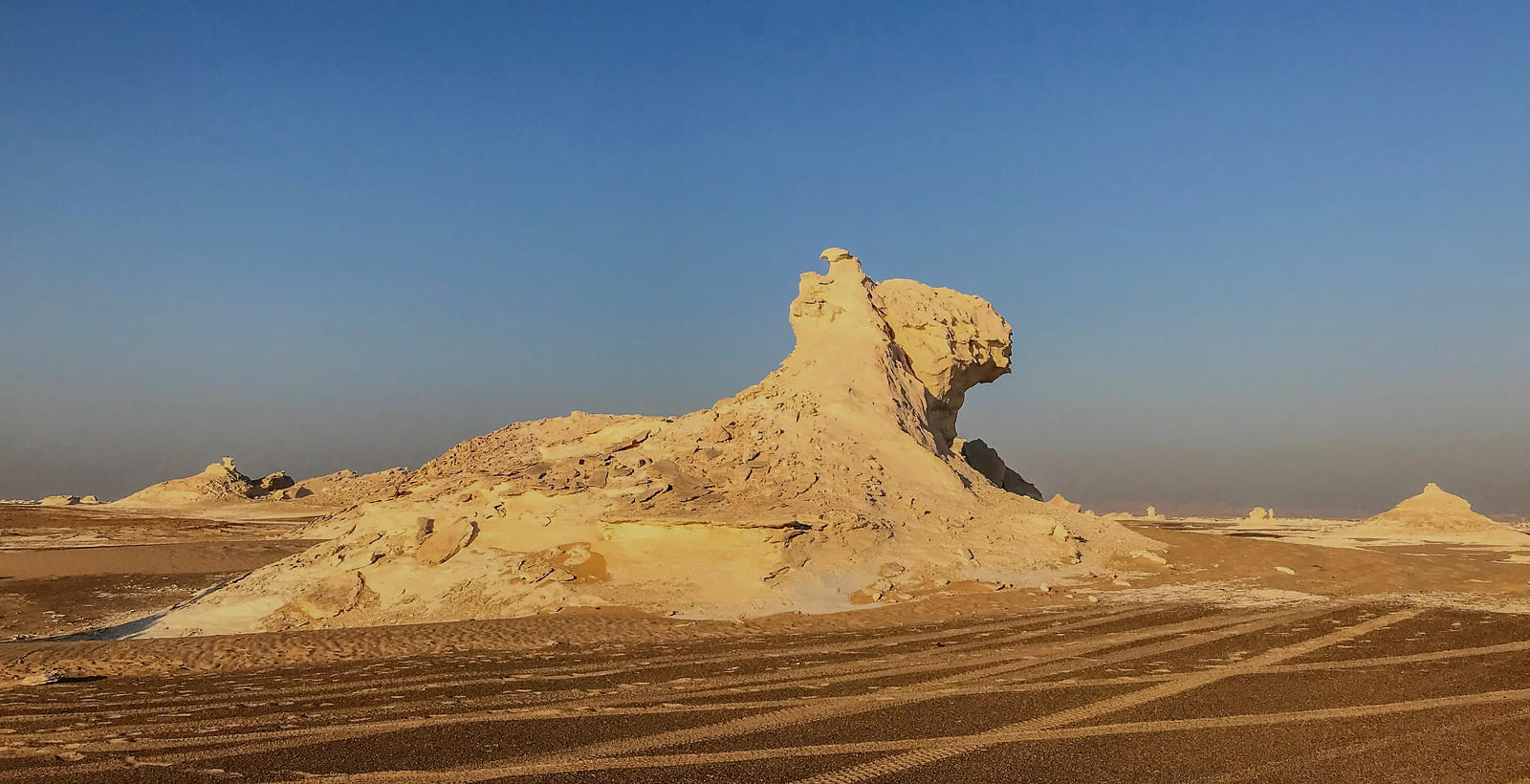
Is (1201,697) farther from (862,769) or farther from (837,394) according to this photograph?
(837,394)

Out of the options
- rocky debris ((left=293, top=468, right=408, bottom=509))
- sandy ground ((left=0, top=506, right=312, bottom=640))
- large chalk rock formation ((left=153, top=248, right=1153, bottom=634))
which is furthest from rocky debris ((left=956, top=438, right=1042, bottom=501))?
rocky debris ((left=293, top=468, right=408, bottom=509))

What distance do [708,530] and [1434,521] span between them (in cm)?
4633

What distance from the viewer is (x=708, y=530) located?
19.7 m

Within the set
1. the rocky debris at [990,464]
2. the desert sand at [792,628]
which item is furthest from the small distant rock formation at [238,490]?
the rocky debris at [990,464]

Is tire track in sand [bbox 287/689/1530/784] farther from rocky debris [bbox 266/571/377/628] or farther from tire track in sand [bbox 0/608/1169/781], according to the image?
rocky debris [bbox 266/571/377/628]

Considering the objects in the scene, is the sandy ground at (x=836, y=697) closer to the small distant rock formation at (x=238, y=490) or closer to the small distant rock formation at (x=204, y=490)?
the small distant rock formation at (x=238, y=490)

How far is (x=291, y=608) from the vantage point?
19203 millimetres

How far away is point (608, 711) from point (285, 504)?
2414 inches

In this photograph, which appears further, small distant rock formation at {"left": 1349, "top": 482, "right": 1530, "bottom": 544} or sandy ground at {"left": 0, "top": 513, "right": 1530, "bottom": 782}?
small distant rock formation at {"left": 1349, "top": 482, "right": 1530, "bottom": 544}

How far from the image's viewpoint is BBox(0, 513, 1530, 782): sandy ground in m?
7.48

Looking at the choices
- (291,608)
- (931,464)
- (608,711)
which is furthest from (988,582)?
(291,608)

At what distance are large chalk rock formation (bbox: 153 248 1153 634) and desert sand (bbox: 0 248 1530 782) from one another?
0.28 ft

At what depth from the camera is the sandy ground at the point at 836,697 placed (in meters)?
7.48

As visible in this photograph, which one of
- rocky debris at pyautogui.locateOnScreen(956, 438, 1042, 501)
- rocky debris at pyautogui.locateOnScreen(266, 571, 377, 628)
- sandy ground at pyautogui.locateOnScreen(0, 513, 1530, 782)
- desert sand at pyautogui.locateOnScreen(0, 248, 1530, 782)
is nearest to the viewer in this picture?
sandy ground at pyautogui.locateOnScreen(0, 513, 1530, 782)
